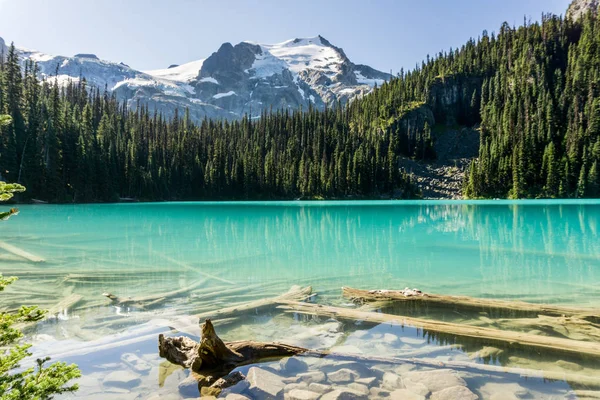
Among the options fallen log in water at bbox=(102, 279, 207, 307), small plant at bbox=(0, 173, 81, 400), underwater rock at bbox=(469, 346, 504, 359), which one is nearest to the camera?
small plant at bbox=(0, 173, 81, 400)

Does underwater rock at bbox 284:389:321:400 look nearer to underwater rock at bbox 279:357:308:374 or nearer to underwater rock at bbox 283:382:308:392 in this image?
underwater rock at bbox 283:382:308:392

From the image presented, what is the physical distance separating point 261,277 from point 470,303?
6897 millimetres

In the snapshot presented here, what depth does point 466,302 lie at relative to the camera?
8.99 m

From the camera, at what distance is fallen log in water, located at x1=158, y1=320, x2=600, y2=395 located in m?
5.43

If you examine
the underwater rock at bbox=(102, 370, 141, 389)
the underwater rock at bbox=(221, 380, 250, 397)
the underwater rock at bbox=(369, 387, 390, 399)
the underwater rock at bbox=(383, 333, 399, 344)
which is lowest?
the underwater rock at bbox=(102, 370, 141, 389)

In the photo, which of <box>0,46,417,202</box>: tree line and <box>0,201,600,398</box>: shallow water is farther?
<box>0,46,417,202</box>: tree line

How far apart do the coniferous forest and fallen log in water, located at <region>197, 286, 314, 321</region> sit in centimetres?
7856

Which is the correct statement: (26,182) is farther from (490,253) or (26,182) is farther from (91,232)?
(490,253)

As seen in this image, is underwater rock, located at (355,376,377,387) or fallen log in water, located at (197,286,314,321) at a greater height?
underwater rock, located at (355,376,377,387)

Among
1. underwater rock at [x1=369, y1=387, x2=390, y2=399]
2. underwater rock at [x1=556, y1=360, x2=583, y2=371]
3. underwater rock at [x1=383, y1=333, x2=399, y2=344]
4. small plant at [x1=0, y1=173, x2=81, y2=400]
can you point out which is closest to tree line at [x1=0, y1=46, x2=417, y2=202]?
small plant at [x1=0, y1=173, x2=81, y2=400]

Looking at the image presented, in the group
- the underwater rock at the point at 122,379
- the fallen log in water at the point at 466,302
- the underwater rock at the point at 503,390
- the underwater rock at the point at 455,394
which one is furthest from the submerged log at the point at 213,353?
the fallen log in water at the point at 466,302

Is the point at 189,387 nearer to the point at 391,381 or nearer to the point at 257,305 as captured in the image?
the point at 391,381

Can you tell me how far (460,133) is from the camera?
137750 millimetres

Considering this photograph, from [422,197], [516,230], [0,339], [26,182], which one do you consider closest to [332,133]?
[422,197]
